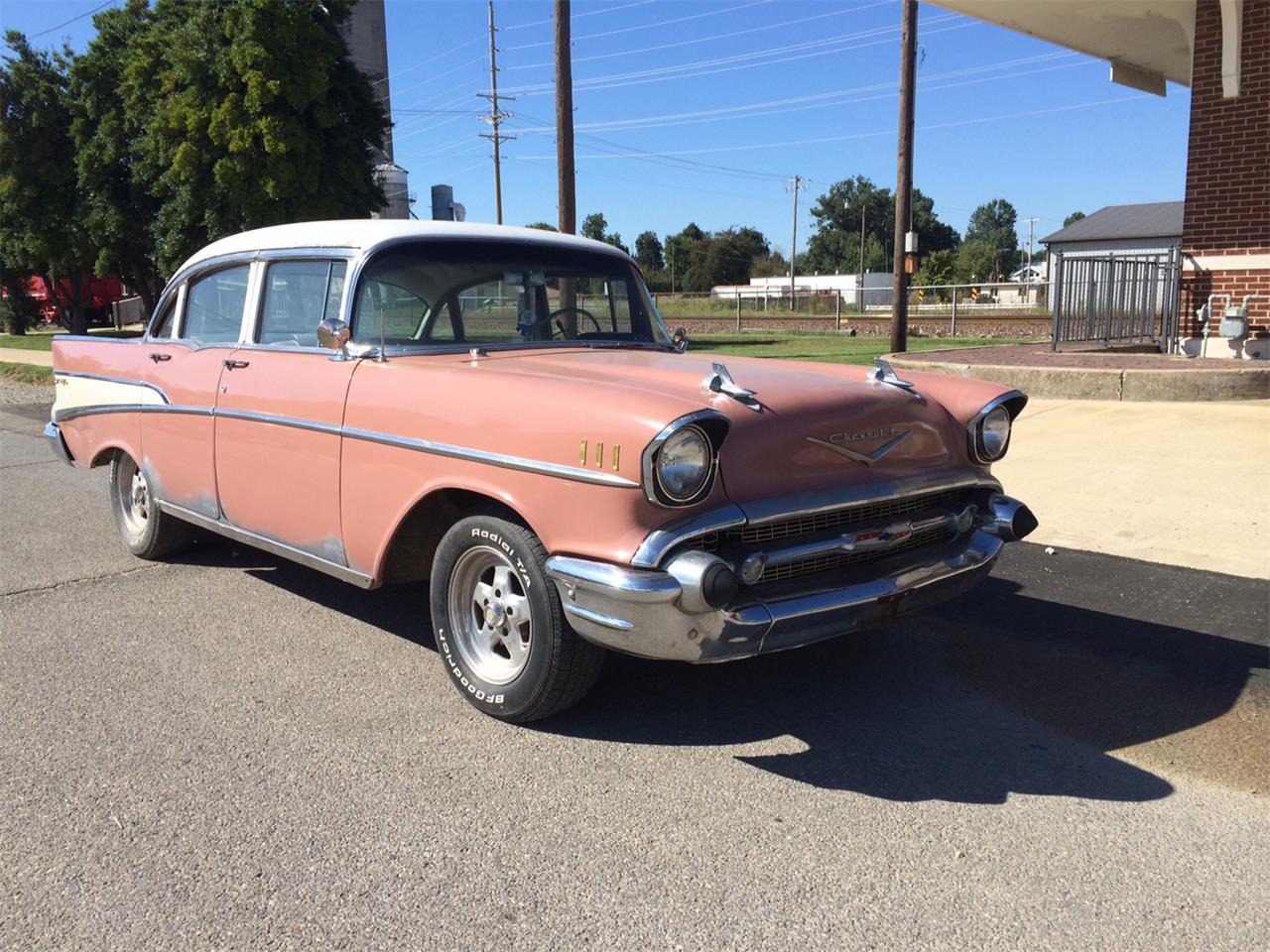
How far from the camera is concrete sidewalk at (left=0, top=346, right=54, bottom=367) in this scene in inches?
732

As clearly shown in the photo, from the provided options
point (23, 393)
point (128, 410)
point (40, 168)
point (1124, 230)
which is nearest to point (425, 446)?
point (128, 410)

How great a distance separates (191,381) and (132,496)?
131 centimetres

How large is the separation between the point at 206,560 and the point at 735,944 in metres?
4.31

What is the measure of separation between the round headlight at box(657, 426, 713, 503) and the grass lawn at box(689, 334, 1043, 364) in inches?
561

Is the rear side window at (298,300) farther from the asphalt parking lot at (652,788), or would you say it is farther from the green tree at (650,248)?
the green tree at (650,248)

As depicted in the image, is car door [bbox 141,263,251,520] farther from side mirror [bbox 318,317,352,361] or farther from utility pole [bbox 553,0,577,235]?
utility pole [bbox 553,0,577,235]

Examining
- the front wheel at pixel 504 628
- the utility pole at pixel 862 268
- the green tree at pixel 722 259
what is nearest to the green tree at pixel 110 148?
the front wheel at pixel 504 628

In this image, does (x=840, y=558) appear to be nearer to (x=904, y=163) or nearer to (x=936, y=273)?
(x=904, y=163)

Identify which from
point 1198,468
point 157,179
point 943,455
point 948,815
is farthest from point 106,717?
point 157,179

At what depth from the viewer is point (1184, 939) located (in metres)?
2.39

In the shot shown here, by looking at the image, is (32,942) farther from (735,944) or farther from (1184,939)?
(1184,939)

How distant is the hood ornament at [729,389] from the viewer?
10.7 feet

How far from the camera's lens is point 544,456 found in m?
3.24

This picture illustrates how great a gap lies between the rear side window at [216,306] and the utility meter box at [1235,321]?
34.6 ft
